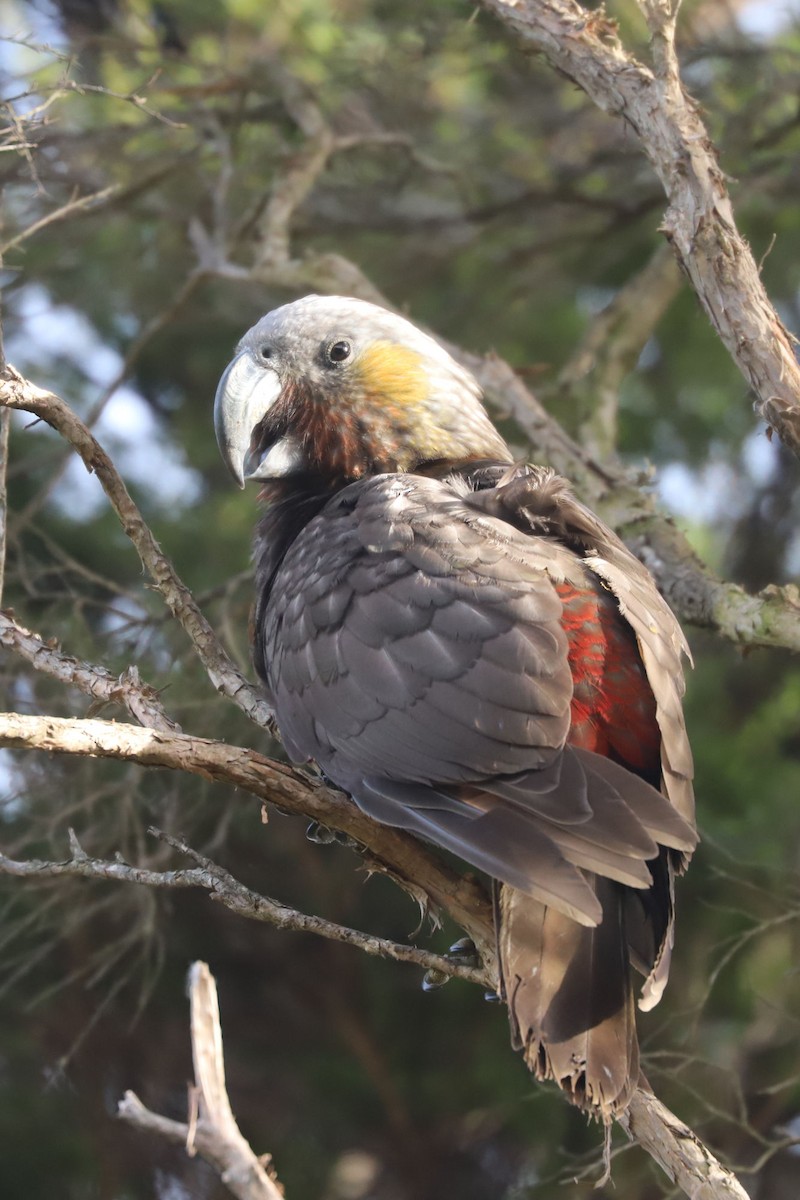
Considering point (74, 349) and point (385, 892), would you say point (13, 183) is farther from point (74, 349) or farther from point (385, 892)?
point (385, 892)

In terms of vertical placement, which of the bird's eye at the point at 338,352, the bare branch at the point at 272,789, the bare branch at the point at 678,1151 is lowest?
the bare branch at the point at 678,1151

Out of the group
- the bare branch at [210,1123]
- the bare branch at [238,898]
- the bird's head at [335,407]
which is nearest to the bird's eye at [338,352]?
the bird's head at [335,407]

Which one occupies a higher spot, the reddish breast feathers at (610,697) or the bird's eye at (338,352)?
the bird's eye at (338,352)

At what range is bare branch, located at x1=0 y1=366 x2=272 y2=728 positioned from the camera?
2812 millimetres

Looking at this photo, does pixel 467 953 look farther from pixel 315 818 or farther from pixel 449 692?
pixel 449 692

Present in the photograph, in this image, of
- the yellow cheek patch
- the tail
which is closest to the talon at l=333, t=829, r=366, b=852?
the tail

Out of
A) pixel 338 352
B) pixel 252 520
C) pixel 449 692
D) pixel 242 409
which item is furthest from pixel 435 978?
pixel 252 520

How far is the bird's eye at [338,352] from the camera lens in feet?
12.2

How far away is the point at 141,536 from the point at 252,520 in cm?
290

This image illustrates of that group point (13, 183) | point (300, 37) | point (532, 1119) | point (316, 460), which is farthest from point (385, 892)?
point (300, 37)

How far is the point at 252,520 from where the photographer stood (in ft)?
19.5

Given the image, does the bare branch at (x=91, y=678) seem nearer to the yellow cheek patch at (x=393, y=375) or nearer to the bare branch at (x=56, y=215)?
the bare branch at (x=56, y=215)

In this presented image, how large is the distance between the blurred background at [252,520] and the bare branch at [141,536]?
37.0 inches

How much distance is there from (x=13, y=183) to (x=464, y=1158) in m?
4.19
